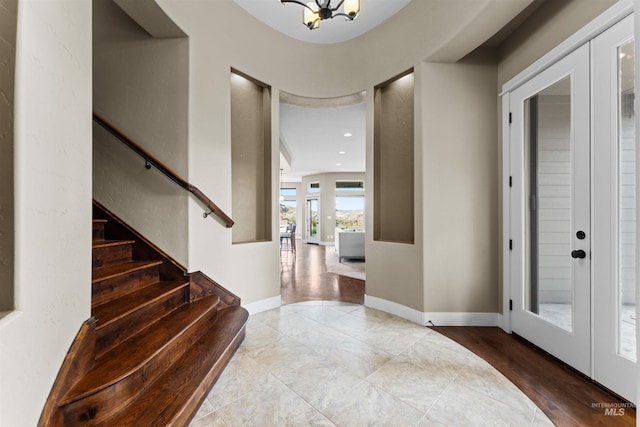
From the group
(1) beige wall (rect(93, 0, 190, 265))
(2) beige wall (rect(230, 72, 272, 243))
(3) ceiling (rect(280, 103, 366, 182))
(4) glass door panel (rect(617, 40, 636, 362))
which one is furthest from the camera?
(3) ceiling (rect(280, 103, 366, 182))

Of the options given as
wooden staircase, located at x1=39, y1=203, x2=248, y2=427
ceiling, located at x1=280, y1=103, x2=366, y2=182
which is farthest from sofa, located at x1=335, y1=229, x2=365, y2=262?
wooden staircase, located at x1=39, y1=203, x2=248, y2=427

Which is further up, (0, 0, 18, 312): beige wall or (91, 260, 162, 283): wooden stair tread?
(0, 0, 18, 312): beige wall

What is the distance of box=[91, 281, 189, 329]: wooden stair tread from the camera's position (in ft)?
5.52

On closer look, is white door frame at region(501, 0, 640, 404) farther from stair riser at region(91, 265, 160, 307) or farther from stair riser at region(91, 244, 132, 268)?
stair riser at region(91, 244, 132, 268)

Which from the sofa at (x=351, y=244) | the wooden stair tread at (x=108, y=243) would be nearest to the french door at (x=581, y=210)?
the wooden stair tread at (x=108, y=243)

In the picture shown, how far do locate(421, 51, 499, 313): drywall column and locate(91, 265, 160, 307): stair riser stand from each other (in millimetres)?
2768

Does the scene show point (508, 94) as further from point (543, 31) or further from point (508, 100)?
point (543, 31)

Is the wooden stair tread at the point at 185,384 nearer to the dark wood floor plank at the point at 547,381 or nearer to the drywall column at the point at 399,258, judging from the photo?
the drywall column at the point at 399,258

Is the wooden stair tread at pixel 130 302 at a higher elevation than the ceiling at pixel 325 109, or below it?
below

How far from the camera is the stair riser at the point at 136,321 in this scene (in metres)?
1.59

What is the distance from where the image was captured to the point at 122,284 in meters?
2.10

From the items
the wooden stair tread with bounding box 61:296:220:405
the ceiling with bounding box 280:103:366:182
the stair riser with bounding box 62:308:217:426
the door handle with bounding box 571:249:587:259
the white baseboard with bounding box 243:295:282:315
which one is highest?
the ceiling with bounding box 280:103:366:182

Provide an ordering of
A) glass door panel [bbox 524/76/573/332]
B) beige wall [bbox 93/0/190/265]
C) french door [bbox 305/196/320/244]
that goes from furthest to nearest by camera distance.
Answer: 1. french door [bbox 305/196/320/244]
2. beige wall [bbox 93/0/190/265]
3. glass door panel [bbox 524/76/573/332]

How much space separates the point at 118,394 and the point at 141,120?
7.62 feet
